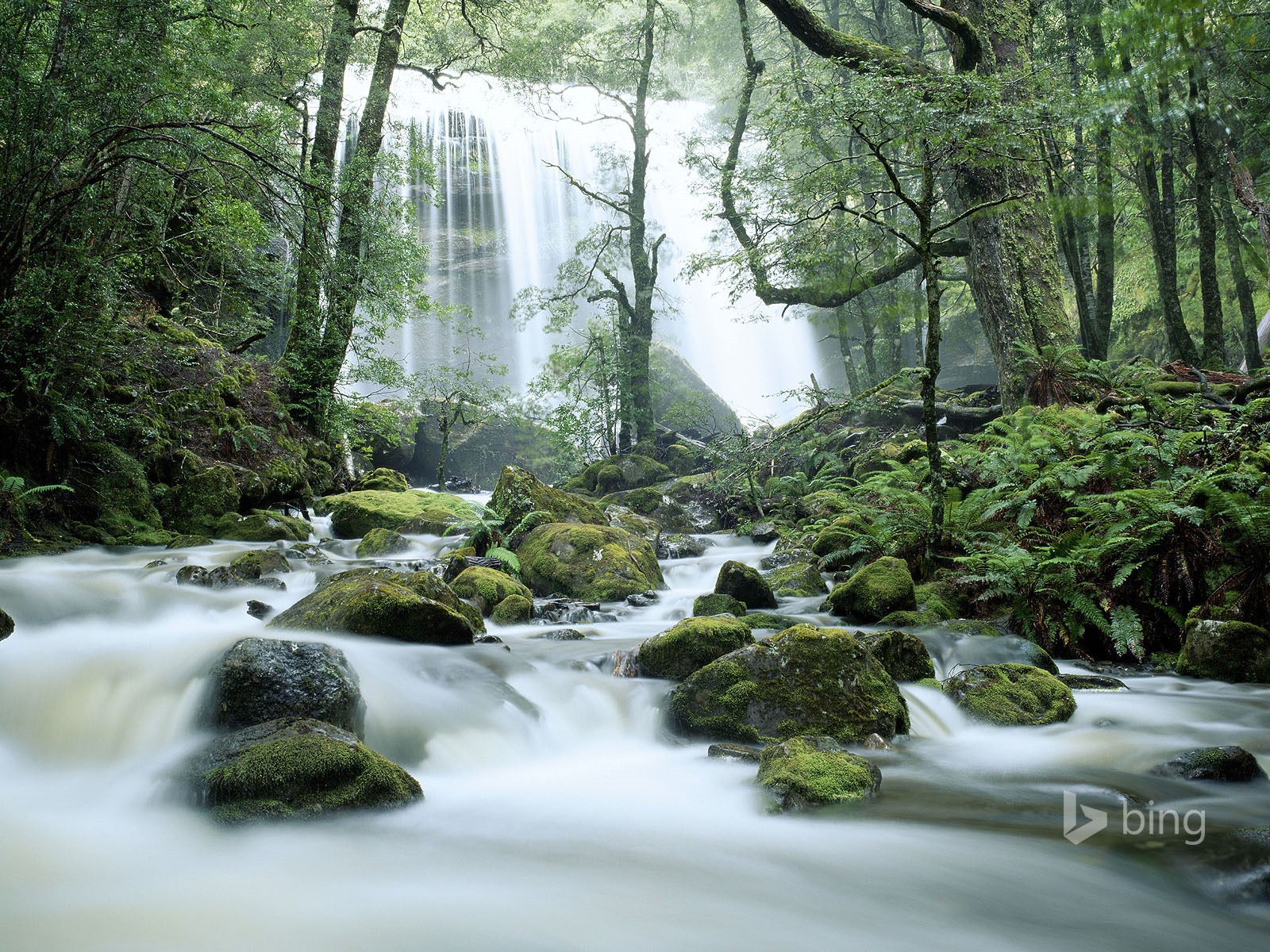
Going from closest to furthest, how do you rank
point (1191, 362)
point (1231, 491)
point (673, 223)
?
point (1231, 491) < point (1191, 362) < point (673, 223)

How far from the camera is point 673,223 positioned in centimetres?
3838

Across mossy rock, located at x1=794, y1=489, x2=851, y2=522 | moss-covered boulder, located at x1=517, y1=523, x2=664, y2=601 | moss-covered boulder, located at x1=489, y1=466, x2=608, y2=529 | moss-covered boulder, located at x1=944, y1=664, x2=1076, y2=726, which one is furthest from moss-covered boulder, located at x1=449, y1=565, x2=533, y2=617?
mossy rock, located at x1=794, y1=489, x2=851, y2=522

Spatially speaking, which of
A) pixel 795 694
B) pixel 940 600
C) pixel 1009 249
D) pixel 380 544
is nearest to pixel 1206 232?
pixel 1009 249

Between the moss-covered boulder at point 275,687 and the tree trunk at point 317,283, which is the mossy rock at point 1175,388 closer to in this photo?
the moss-covered boulder at point 275,687

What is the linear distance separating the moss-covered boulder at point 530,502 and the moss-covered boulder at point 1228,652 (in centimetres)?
700

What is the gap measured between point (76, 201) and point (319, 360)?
18.3 ft

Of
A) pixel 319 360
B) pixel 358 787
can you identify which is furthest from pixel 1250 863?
pixel 319 360

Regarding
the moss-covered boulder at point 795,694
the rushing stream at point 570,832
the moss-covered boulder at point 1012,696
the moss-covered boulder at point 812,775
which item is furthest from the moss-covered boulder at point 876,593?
the moss-covered boulder at point 812,775

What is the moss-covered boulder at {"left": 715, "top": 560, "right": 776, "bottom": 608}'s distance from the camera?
7.09 m

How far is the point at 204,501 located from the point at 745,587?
23.1 feet

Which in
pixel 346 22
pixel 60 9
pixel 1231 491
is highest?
pixel 346 22

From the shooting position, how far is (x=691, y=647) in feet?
15.5

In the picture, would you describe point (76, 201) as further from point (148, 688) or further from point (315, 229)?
point (148, 688)

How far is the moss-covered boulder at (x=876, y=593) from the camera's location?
6.16 metres
